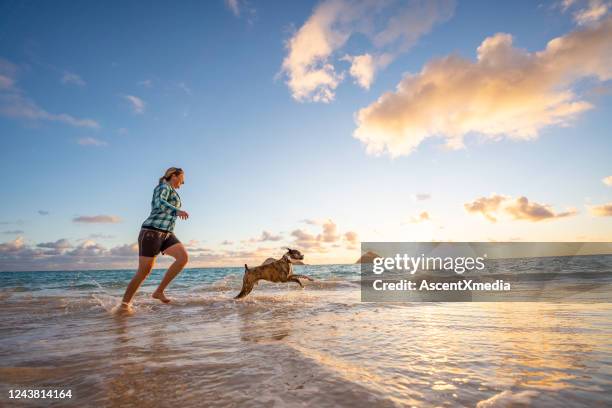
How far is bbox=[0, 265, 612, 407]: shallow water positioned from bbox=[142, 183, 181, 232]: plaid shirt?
6.38 ft

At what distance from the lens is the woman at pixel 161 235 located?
6207 mm

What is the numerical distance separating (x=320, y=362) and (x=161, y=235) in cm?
482

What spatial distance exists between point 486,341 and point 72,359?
13.9 ft

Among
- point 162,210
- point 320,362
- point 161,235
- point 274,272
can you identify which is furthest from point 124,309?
point 320,362

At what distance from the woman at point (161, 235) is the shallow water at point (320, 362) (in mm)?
1337

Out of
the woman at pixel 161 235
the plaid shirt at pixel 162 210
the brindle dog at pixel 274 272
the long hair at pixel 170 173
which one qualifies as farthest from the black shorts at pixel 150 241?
the brindle dog at pixel 274 272

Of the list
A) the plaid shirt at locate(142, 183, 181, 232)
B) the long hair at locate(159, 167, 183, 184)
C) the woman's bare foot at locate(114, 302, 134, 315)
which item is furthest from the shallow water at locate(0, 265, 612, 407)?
the long hair at locate(159, 167, 183, 184)

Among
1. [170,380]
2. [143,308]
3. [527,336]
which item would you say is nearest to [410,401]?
[170,380]

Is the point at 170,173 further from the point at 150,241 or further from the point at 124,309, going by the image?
the point at 124,309

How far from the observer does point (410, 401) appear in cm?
190

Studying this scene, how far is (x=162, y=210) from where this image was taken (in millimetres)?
6352

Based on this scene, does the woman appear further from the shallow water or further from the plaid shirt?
the shallow water

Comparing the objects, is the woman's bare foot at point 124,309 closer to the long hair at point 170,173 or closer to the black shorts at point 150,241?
the black shorts at point 150,241

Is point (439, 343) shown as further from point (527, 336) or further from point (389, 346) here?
point (527, 336)
